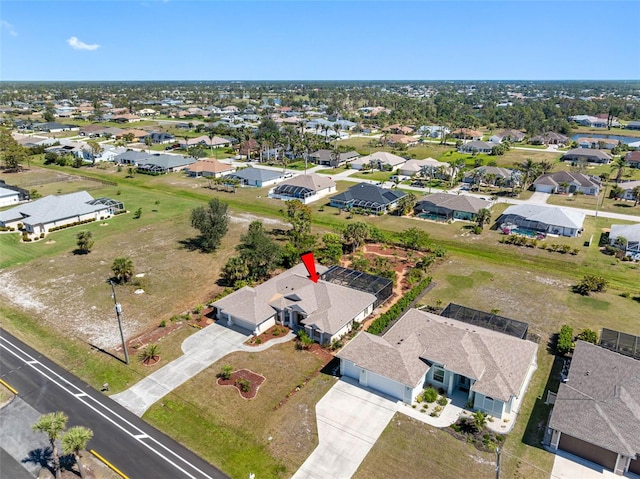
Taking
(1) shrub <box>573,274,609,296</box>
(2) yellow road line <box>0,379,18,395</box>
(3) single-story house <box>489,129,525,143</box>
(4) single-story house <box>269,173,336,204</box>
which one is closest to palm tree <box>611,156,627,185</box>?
(3) single-story house <box>489,129,525,143</box>

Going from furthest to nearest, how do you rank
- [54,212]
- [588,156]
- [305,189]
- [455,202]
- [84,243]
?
[588,156] → [305,189] → [455,202] → [54,212] → [84,243]

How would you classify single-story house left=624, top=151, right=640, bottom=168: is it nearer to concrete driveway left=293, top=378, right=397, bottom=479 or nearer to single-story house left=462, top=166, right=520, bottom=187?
single-story house left=462, top=166, right=520, bottom=187

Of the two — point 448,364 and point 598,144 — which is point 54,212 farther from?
point 598,144

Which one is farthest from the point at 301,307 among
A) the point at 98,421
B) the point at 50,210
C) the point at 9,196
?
the point at 9,196

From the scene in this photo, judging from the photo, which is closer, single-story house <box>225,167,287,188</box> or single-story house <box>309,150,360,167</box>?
single-story house <box>225,167,287,188</box>

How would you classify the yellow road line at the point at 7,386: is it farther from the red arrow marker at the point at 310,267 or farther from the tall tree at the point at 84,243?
the red arrow marker at the point at 310,267
